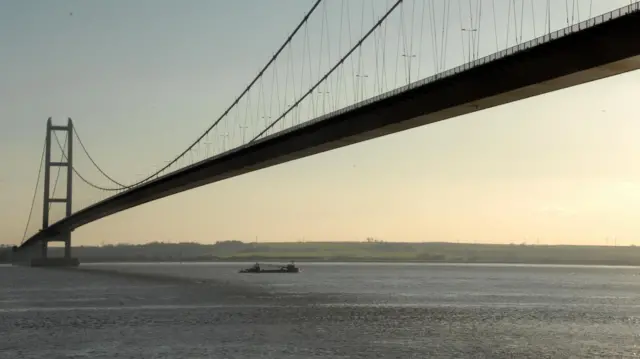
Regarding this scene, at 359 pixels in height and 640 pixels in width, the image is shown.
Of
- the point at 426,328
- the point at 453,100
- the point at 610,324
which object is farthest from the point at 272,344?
the point at 610,324

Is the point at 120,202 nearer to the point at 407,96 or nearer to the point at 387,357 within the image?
the point at 407,96

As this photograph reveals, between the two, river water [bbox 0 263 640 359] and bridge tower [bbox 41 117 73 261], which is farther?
bridge tower [bbox 41 117 73 261]

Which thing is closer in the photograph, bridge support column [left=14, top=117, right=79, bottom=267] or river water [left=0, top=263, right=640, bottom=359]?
river water [left=0, top=263, right=640, bottom=359]

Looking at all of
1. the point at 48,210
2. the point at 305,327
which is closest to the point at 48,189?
the point at 48,210

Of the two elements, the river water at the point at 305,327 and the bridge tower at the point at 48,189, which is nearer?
the river water at the point at 305,327

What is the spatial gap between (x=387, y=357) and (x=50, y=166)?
11049 centimetres

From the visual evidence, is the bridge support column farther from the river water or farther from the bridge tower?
the river water

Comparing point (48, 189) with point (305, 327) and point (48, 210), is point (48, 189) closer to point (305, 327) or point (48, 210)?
point (48, 210)

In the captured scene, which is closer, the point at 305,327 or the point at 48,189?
the point at 305,327

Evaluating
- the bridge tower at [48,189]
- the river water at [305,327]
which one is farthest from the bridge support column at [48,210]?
the river water at [305,327]

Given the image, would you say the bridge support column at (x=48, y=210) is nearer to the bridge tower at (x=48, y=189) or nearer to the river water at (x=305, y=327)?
the bridge tower at (x=48, y=189)

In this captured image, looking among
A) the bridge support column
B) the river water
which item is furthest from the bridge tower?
the river water

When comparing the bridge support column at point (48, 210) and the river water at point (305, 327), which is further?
the bridge support column at point (48, 210)

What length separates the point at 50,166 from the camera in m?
133
